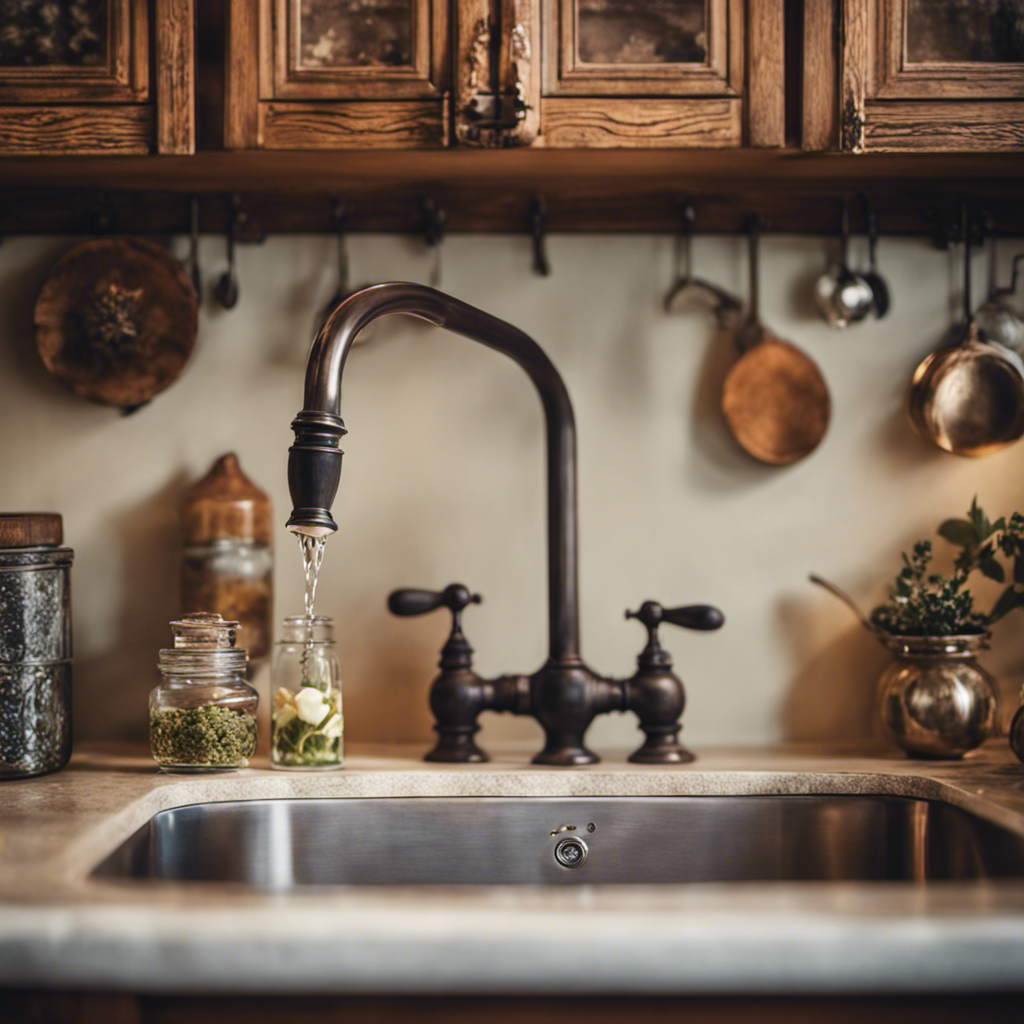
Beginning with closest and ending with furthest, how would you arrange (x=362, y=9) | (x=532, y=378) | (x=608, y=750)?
(x=362, y=9) < (x=532, y=378) < (x=608, y=750)

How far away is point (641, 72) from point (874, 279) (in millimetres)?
485

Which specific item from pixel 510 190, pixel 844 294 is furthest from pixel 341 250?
pixel 844 294

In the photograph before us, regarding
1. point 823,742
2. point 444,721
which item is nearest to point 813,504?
point 823,742

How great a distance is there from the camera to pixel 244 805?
43.3 inches

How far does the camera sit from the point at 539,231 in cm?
135

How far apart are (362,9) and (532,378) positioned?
0.45 metres

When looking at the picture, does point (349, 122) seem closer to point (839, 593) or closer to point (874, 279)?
point (874, 279)

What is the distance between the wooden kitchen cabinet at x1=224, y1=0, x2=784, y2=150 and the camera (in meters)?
1.08

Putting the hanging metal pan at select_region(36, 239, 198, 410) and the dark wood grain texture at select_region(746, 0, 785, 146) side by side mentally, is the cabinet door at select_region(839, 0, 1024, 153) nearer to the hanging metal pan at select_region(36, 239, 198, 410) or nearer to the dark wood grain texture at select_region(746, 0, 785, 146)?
the dark wood grain texture at select_region(746, 0, 785, 146)

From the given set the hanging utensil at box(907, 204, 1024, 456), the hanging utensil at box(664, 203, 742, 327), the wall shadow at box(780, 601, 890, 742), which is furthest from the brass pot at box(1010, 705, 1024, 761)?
the hanging utensil at box(664, 203, 742, 327)

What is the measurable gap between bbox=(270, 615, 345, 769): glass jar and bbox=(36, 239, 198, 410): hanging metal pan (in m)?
0.43

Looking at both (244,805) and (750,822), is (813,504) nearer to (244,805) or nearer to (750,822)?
(750,822)

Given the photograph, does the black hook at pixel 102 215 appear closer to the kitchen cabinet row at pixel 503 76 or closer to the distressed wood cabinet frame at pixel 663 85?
the kitchen cabinet row at pixel 503 76

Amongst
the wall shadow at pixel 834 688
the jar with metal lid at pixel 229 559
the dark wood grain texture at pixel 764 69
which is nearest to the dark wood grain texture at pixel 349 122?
the dark wood grain texture at pixel 764 69
